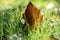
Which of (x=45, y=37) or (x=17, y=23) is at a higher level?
(x=17, y=23)

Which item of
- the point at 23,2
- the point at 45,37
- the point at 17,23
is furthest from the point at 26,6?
the point at 45,37

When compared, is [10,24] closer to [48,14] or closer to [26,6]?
[26,6]

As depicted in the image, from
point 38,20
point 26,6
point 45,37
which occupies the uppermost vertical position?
point 26,6
